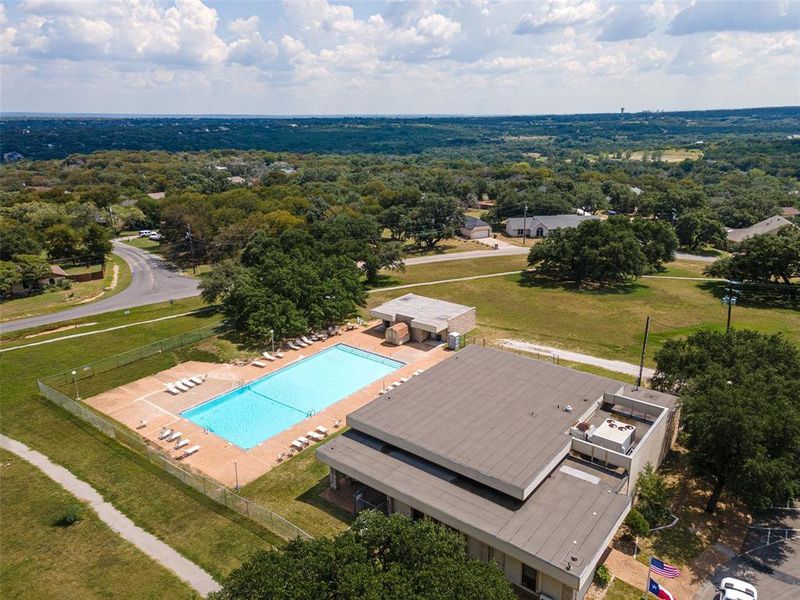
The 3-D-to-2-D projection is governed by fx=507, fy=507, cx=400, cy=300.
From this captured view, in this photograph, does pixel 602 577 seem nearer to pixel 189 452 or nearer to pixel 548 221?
pixel 189 452

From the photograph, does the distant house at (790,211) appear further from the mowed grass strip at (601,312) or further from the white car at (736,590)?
the white car at (736,590)

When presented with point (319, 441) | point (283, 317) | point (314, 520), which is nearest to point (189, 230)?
point (283, 317)

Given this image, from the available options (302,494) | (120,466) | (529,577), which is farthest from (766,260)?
(120,466)

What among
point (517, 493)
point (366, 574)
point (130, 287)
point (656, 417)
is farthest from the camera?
point (130, 287)

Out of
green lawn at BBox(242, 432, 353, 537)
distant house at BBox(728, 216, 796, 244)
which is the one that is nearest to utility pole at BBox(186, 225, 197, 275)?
green lawn at BBox(242, 432, 353, 537)

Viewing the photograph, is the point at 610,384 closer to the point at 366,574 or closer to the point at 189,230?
the point at 366,574

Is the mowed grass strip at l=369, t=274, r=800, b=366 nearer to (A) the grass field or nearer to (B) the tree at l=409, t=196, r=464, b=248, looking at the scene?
(B) the tree at l=409, t=196, r=464, b=248

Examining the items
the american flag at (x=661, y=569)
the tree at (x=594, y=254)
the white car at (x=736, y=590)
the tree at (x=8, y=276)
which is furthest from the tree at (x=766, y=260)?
the tree at (x=8, y=276)
